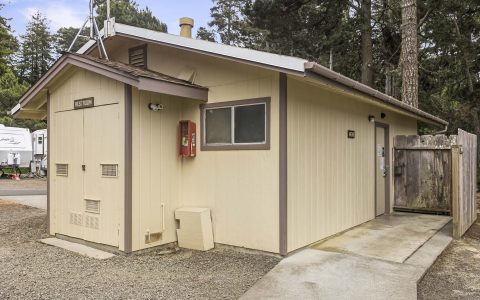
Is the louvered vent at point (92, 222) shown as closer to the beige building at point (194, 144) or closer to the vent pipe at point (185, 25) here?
the beige building at point (194, 144)

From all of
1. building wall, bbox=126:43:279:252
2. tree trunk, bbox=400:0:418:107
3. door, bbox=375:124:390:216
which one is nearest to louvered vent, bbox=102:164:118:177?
building wall, bbox=126:43:279:252

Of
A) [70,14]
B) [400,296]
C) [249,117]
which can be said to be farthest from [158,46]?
[70,14]

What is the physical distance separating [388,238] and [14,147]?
19.2 m

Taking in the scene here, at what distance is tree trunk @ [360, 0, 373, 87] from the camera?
15297mm

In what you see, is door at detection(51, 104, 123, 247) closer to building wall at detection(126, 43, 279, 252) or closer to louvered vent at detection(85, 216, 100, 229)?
louvered vent at detection(85, 216, 100, 229)

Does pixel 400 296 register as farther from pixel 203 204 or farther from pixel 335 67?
pixel 335 67

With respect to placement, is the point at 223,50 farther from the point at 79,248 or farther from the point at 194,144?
the point at 79,248

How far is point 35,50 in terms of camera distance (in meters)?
40.7

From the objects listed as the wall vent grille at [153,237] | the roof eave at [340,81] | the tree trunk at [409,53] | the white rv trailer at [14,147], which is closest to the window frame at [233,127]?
the roof eave at [340,81]

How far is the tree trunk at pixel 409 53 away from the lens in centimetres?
1171

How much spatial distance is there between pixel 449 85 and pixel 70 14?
128 ft

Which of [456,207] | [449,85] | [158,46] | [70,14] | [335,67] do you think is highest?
[70,14]

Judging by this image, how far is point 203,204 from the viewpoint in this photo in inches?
235

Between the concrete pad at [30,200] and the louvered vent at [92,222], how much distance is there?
5405 millimetres
